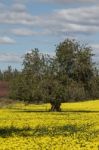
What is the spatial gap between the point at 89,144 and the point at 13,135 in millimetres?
5666

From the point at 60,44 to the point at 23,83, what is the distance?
6.37 metres

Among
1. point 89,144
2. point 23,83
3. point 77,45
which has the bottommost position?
point 89,144

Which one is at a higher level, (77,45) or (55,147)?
(77,45)

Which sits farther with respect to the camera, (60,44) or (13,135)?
(60,44)

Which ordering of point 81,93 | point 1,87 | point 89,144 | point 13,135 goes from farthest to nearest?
point 1,87
point 81,93
point 13,135
point 89,144

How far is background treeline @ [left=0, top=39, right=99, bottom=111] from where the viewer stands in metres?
67.6

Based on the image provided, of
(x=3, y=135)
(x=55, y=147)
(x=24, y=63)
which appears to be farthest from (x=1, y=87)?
(x=55, y=147)

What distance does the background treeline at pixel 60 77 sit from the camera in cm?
6762

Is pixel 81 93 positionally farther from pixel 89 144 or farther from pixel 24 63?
pixel 89 144

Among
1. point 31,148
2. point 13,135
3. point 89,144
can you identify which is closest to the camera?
point 31,148

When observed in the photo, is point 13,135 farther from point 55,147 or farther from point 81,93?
point 81,93

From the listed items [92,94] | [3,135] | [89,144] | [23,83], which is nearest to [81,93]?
[92,94]

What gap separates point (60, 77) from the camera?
68875 millimetres

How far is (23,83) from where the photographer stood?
6950 cm
